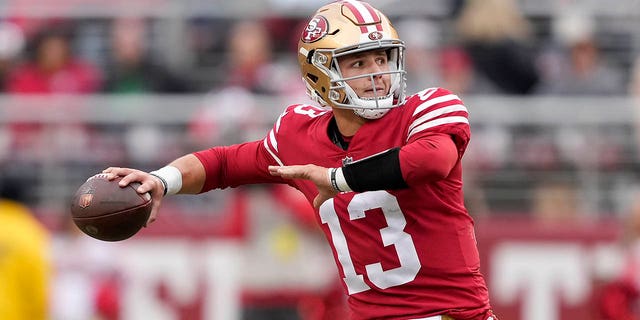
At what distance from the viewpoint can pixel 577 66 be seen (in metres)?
10.1

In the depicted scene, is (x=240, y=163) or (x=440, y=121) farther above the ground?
(x=440, y=121)

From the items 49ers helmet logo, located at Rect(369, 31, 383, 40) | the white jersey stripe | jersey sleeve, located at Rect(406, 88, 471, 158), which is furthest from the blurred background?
jersey sleeve, located at Rect(406, 88, 471, 158)

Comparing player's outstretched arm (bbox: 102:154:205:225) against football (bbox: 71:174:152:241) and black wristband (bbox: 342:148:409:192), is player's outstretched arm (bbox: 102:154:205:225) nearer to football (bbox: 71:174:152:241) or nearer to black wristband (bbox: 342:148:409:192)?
football (bbox: 71:174:152:241)

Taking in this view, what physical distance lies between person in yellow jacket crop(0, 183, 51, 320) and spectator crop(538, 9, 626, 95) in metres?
4.89

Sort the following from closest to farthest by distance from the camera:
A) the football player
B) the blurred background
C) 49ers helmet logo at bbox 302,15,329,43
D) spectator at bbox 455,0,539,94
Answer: the football player, 49ers helmet logo at bbox 302,15,329,43, the blurred background, spectator at bbox 455,0,539,94

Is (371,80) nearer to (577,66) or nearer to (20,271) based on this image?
(20,271)

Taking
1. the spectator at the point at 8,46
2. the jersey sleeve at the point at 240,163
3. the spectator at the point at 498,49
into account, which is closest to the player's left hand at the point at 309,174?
the jersey sleeve at the point at 240,163

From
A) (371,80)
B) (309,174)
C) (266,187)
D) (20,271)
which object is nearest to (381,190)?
(309,174)

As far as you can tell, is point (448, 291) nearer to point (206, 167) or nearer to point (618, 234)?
point (206, 167)

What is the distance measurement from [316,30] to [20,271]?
252 centimetres

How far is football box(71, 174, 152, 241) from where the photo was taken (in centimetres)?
472

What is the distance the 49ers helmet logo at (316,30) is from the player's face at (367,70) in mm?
148

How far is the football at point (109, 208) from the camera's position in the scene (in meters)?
4.72

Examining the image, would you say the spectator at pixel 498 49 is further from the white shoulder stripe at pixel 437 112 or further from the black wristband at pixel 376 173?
the black wristband at pixel 376 173
